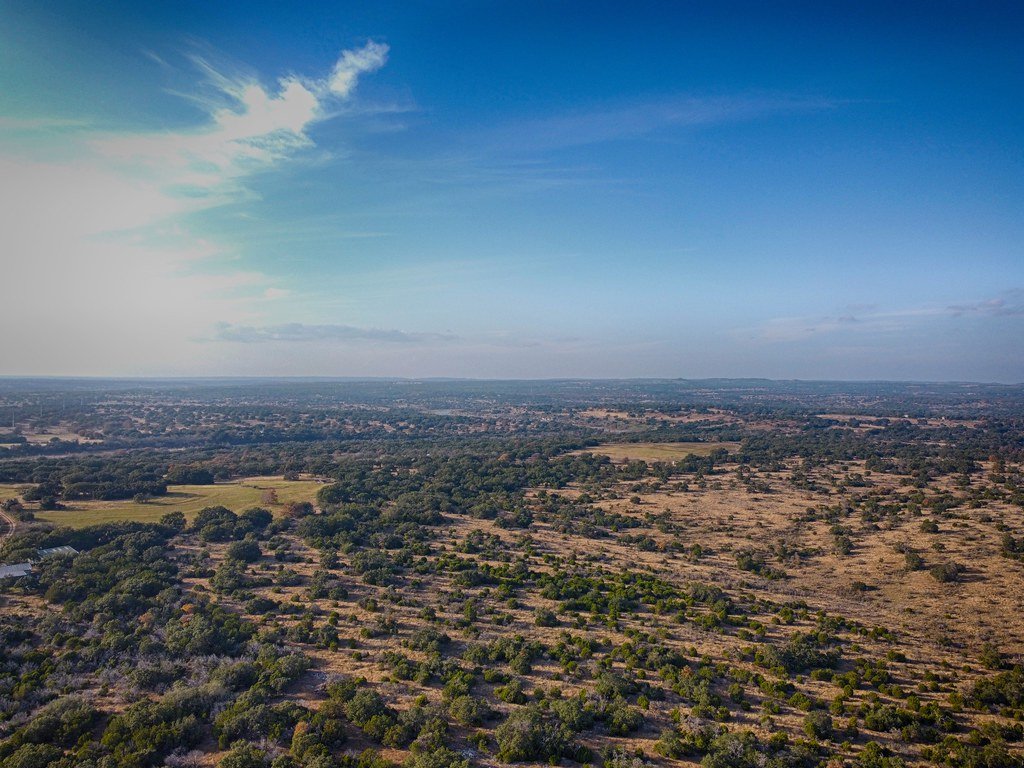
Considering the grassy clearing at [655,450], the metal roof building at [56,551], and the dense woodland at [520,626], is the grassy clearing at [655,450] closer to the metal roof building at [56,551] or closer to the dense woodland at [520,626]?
the dense woodland at [520,626]

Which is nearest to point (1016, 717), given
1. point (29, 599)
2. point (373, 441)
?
point (29, 599)

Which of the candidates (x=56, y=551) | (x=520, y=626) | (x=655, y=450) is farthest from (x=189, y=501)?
(x=655, y=450)

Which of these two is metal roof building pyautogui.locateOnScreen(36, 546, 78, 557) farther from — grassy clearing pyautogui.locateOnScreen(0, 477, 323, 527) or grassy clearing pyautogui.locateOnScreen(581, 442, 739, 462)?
grassy clearing pyautogui.locateOnScreen(581, 442, 739, 462)

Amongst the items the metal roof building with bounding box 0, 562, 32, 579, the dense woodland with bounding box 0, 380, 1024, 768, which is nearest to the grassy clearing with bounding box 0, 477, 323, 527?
the dense woodland with bounding box 0, 380, 1024, 768

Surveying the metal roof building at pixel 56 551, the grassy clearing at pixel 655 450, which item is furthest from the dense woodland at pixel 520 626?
the grassy clearing at pixel 655 450

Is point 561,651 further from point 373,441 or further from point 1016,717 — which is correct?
point 373,441

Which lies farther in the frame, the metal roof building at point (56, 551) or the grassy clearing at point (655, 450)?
the grassy clearing at point (655, 450)

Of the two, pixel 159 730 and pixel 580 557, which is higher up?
pixel 159 730
